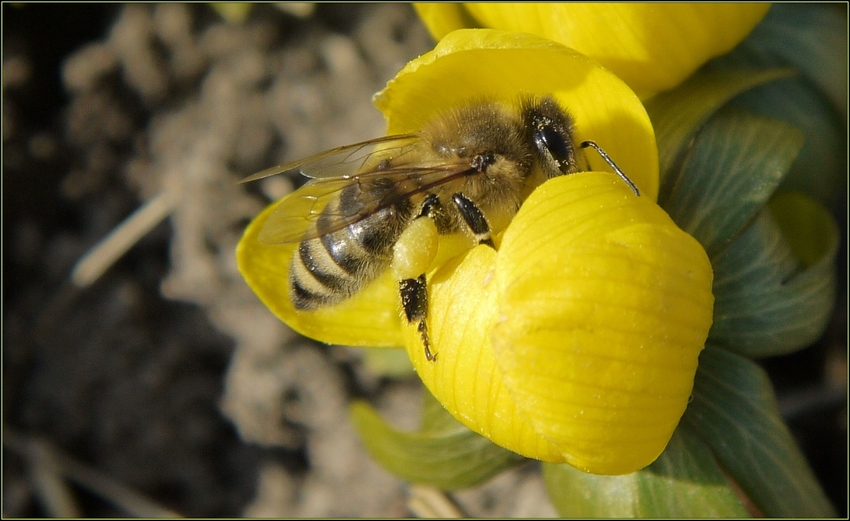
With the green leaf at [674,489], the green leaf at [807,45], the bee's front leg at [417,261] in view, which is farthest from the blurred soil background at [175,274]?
the bee's front leg at [417,261]

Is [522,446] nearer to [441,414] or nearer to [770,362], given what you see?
[441,414]

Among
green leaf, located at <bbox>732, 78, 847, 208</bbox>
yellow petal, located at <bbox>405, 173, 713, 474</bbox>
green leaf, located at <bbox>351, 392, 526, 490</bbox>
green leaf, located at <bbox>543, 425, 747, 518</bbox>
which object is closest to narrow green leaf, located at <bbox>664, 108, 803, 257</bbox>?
yellow petal, located at <bbox>405, 173, 713, 474</bbox>

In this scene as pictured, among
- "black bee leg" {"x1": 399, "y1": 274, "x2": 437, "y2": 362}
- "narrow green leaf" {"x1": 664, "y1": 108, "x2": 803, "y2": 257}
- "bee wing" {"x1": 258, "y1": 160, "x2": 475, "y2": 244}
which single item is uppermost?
"bee wing" {"x1": 258, "y1": 160, "x2": 475, "y2": 244}

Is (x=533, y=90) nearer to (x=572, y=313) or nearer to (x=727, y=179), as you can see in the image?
(x=727, y=179)

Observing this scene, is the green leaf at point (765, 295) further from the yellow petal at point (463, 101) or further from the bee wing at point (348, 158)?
the bee wing at point (348, 158)

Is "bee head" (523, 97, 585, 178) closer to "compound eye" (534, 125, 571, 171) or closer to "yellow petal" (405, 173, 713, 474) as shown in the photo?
"compound eye" (534, 125, 571, 171)

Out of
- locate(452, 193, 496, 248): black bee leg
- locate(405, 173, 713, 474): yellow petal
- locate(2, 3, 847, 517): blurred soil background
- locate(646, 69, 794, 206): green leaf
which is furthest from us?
locate(2, 3, 847, 517): blurred soil background

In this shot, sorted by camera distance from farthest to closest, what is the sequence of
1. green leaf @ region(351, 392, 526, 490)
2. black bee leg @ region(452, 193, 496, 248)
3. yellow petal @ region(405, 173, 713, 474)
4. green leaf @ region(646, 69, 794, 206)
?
green leaf @ region(351, 392, 526, 490), green leaf @ region(646, 69, 794, 206), black bee leg @ region(452, 193, 496, 248), yellow petal @ region(405, 173, 713, 474)
